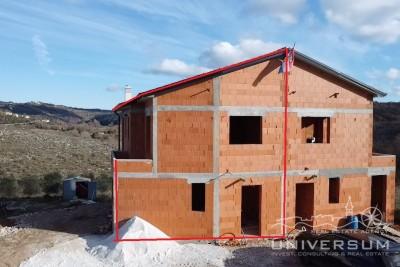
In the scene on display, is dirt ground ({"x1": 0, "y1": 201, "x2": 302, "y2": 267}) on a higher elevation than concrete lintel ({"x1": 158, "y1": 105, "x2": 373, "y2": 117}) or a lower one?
lower

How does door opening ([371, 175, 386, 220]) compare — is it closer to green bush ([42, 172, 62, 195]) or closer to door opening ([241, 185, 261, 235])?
door opening ([241, 185, 261, 235])

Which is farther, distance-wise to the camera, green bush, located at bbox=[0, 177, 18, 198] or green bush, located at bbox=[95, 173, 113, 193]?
green bush, located at bbox=[95, 173, 113, 193]

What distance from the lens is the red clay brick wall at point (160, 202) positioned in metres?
14.9

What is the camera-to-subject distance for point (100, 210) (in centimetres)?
2031

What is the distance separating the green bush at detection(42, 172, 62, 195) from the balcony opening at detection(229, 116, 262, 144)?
49.5 ft

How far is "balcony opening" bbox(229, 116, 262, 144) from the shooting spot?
16.5 metres

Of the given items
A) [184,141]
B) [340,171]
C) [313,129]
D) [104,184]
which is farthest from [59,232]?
[104,184]

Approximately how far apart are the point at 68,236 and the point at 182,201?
483 cm

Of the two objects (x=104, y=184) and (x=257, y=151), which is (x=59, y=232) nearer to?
(x=257, y=151)

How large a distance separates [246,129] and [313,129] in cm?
291

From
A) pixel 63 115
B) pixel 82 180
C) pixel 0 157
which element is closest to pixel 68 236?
pixel 82 180

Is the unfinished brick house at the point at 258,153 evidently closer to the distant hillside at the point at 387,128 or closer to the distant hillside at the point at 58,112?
the distant hillside at the point at 387,128

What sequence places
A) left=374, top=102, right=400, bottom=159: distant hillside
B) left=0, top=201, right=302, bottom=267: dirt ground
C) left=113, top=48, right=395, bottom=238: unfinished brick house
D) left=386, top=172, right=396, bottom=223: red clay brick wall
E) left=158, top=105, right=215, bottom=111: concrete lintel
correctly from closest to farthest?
left=0, top=201, right=302, bottom=267: dirt ground
left=158, top=105, right=215, bottom=111: concrete lintel
left=113, top=48, right=395, bottom=238: unfinished brick house
left=386, top=172, right=396, bottom=223: red clay brick wall
left=374, top=102, right=400, bottom=159: distant hillside

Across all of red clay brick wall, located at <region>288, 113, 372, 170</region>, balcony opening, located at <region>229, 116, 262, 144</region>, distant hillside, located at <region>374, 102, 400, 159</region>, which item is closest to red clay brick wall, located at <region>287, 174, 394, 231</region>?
red clay brick wall, located at <region>288, 113, 372, 170</region>
